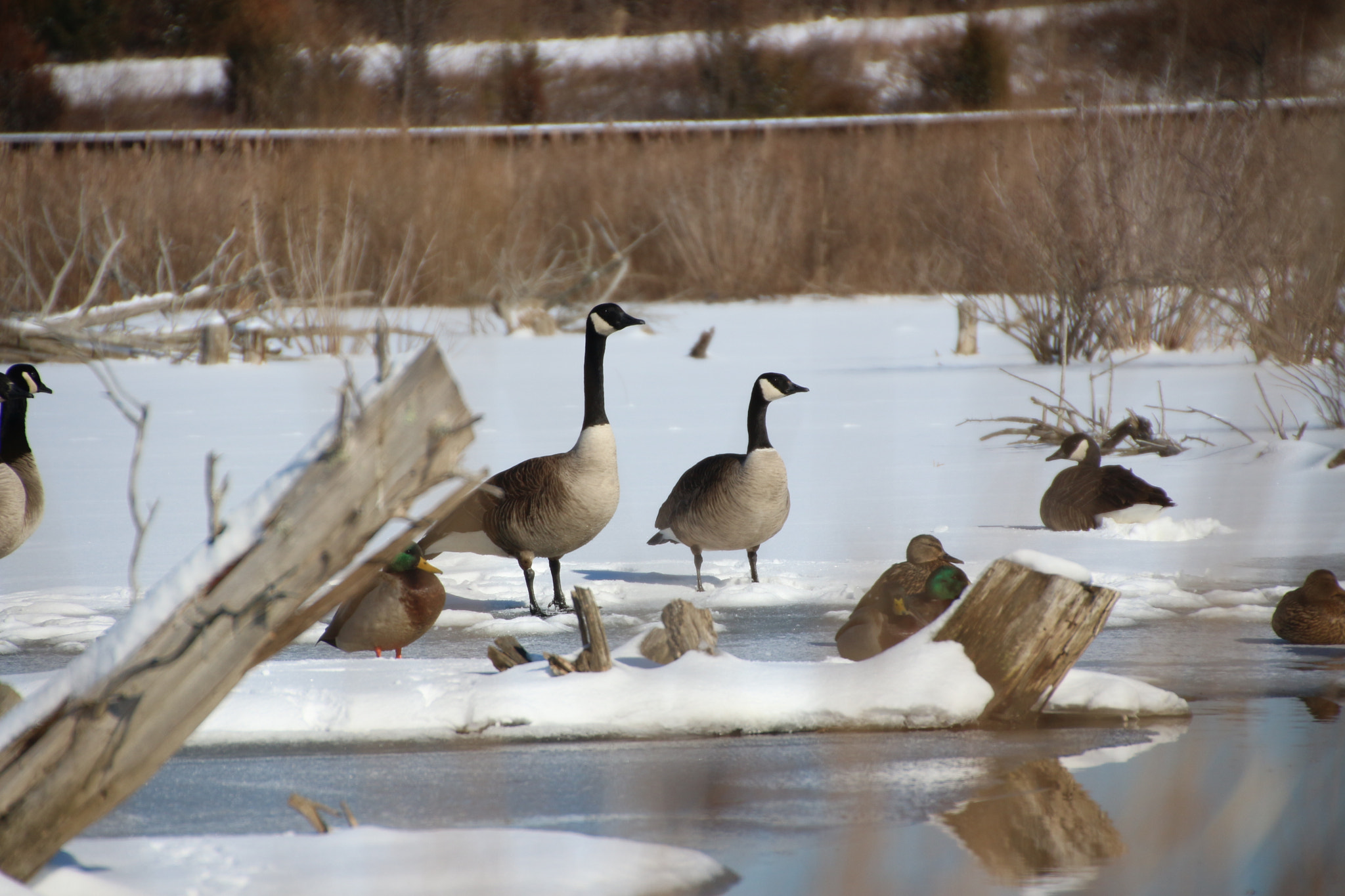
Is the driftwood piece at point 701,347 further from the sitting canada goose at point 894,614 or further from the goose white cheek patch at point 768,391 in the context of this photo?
the sitting canada goose at point 894,614

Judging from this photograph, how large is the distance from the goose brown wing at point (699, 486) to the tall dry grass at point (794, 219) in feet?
6.95

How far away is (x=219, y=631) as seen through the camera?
2182 mm

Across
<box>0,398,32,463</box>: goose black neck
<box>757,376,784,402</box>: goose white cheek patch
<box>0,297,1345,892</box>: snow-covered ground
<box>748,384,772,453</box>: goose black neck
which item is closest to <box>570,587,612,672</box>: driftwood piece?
<box>0,297,1345,892</box>: snow-covered ground

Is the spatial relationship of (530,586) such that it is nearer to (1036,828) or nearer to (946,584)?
(946,584)

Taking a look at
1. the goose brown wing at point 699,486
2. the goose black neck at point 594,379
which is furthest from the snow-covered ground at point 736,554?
the goose black neck at point 594,379

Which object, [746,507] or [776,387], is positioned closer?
[746,507]

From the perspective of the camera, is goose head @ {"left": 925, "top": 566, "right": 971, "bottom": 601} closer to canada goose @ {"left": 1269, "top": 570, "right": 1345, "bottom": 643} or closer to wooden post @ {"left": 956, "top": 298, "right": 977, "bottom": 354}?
canada goose @ {"left": 1269, "top": 570, "right": 1345, "bottom": 643}

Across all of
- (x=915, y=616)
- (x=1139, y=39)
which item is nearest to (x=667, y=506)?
(x=915, y=616)

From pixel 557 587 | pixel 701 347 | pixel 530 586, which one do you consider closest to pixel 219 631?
pixel 530 586

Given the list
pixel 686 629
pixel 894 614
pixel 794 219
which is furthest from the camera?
pixel 794 219

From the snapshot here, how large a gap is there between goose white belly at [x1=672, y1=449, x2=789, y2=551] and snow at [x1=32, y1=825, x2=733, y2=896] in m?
2.29

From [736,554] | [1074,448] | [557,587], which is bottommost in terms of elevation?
[736,554]

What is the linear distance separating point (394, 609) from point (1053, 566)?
1952 mm

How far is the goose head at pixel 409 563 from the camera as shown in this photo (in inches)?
161
